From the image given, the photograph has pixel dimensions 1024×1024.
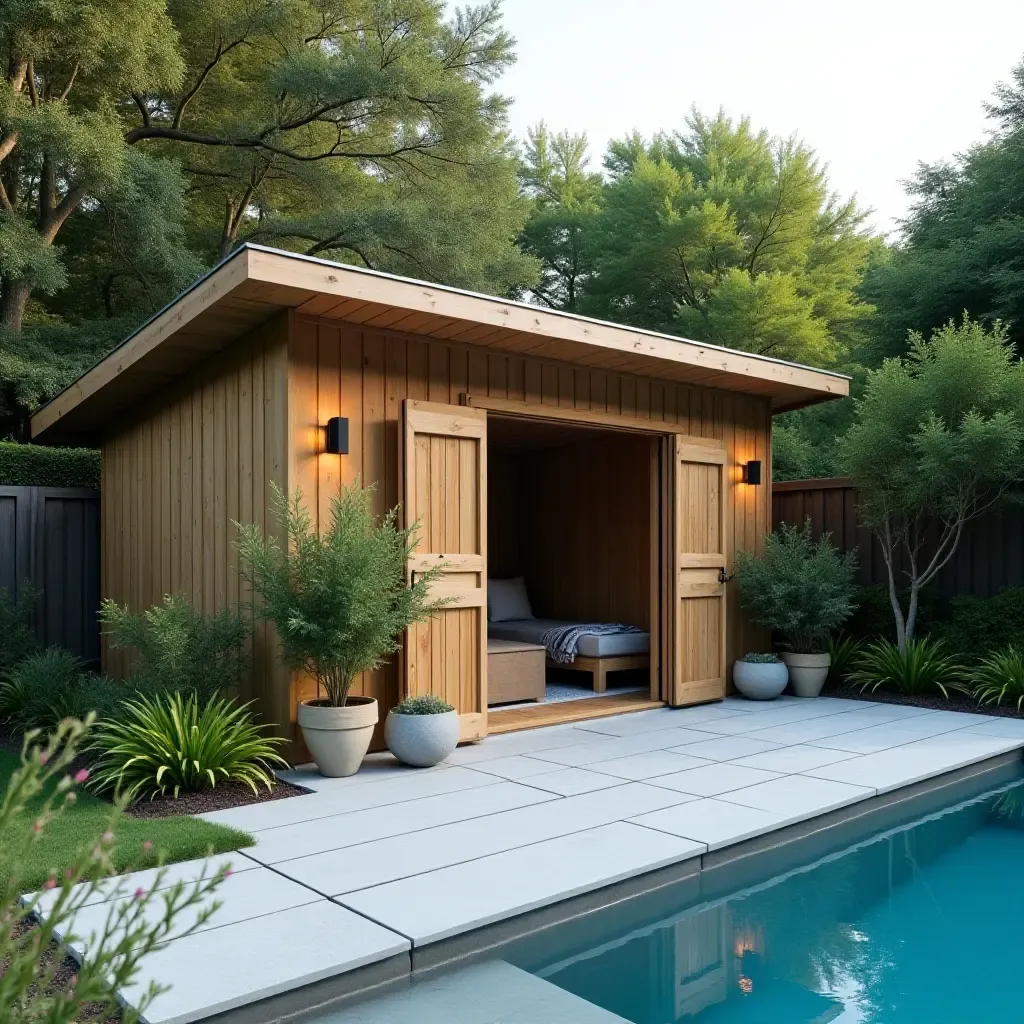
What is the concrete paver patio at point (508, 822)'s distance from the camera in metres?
2.76

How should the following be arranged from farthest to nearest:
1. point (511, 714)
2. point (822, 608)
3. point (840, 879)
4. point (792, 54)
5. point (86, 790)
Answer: point (792, 54), point (822, 608), point (511, 714), point (86, 790), point (840, 879)

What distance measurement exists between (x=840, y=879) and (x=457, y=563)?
8.69 ft

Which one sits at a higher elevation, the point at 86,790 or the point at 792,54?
the point at 792,54

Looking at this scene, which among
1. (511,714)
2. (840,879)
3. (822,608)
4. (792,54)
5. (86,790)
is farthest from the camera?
(792,54)

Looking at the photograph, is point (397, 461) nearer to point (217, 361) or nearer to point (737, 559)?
point (217, 361)

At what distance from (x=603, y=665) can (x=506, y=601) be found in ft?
5.25

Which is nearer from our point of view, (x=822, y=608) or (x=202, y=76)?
(x=822, y=608)

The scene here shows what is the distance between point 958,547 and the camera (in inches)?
313

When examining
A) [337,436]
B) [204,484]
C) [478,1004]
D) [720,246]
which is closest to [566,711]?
[337,436]

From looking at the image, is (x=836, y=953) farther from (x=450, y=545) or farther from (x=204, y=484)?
(x=204, y=484)

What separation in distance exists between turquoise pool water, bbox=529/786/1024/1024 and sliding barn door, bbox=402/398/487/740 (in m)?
2.31

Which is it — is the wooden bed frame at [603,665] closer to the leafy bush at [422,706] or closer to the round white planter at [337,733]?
the leafy bush at [422,706]

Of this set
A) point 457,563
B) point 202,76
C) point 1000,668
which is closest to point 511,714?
point 457,563

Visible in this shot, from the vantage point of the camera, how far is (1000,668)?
6965 millimetres
